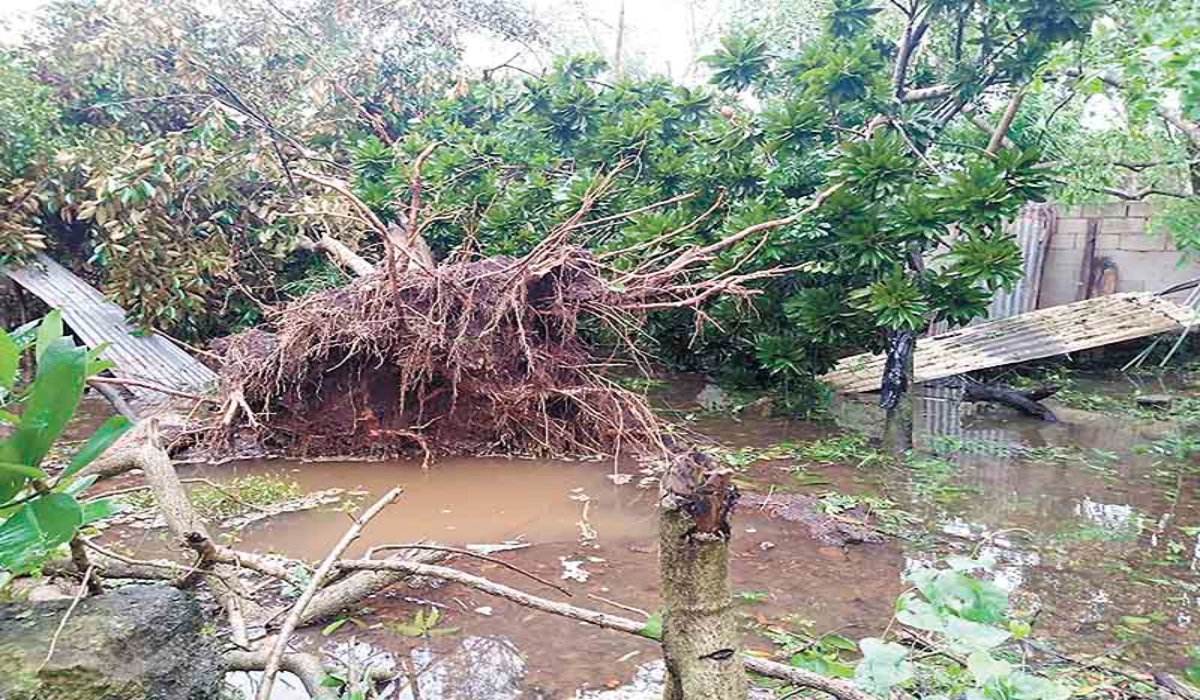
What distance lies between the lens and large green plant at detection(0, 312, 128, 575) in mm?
1268

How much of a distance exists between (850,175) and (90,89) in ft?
23.0

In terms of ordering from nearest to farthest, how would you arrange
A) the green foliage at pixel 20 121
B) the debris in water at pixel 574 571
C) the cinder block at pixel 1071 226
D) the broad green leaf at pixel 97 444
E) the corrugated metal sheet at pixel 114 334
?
→ the broad green leaf at pixel 97 444
the debris in water at pixel 574 571
the corrugated metal sheet at pixel 114 334
the green foliage at pixel 20 121
the cinder block at pixel 1071 226

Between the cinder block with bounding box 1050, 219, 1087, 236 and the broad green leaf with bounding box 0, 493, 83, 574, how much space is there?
10.4 meters

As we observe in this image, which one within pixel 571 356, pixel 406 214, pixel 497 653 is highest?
pixel 406 214

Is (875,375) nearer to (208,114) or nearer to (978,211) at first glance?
(978,211)

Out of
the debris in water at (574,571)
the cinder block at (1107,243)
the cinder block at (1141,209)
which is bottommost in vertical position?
the debris in water at (574,571)

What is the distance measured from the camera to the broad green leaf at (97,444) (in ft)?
4.55

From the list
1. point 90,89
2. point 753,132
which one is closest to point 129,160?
point 90,89

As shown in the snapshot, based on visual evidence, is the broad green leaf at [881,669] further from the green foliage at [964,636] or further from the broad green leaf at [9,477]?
the broad green leaf at [9,477]

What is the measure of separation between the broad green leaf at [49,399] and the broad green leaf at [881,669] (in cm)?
144

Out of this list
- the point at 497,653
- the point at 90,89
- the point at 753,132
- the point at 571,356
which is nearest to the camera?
the point at 497,653

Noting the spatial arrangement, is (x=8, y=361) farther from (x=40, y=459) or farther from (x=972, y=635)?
(x=972, y=635)

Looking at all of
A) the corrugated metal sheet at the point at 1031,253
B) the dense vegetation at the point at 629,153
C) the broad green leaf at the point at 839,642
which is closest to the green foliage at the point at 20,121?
the dense vegetation at the point at 629,153

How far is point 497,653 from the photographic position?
227cm
